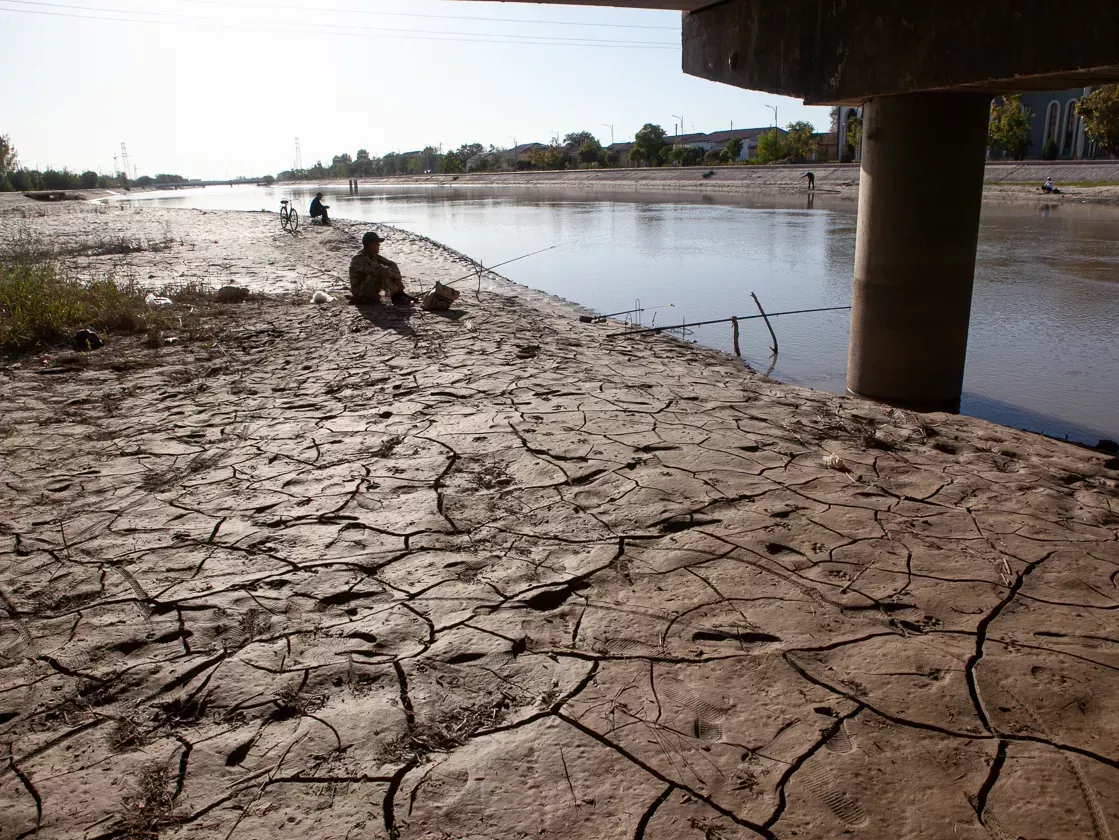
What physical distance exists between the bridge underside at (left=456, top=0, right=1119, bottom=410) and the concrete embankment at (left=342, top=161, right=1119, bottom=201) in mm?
28935

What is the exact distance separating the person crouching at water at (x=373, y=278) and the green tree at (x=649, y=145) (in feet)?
241

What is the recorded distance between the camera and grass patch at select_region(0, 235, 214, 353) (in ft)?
25.4

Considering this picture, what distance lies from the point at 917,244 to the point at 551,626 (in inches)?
208

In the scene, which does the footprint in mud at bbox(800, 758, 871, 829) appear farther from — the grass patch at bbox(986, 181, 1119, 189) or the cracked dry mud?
the grass patch at bbox(986, 181, 1119, 189)

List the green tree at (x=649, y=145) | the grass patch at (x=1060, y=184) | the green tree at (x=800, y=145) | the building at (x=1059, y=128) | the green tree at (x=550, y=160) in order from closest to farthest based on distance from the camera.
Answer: the grass patch at (x=1060, y=184), the building at (x=1059, y=128), the green tree at (x=800, y=145), the green tree at (x=649, y=145), the green tree at (x=550, y=160)

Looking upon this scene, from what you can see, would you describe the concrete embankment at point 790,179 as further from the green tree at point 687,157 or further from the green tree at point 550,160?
the green tree at point 550,160

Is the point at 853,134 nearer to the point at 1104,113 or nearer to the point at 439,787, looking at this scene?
the point at 1104,113

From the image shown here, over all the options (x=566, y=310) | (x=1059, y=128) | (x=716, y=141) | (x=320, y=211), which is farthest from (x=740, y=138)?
(x=566, y=310)

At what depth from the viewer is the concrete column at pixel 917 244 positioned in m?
6.51

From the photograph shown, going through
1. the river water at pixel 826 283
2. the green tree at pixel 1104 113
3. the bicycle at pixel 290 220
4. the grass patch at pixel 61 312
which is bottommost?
the river water at pixel 826 283

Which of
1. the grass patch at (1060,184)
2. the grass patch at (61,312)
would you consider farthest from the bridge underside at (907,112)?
the grass patch at (1060,184)

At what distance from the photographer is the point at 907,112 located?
6.48 m

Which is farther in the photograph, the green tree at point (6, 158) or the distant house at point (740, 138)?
the distant house at point (740, 138)

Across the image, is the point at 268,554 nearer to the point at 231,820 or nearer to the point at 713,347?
the point at 231,820
